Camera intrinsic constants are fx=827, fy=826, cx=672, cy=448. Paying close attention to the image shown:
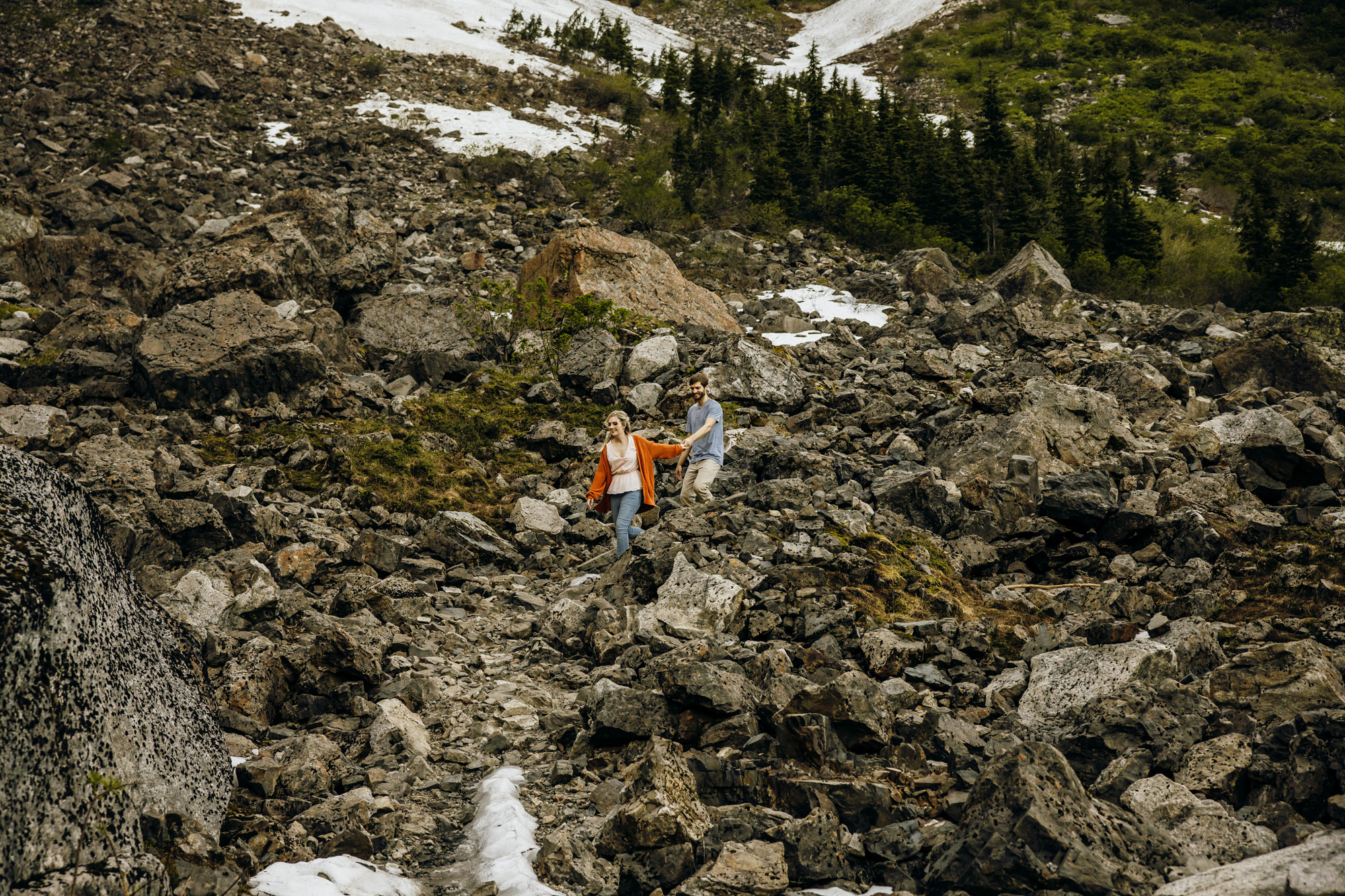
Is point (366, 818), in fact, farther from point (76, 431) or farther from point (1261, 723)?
point (76, 431)

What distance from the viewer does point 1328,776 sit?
4.03 m

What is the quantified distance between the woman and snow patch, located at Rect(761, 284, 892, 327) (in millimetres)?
11032

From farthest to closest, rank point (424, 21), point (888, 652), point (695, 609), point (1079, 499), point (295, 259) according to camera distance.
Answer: point (424, 21) < point (295, 259) < point (1079, 499) < point (695, 609) < point (888, 652)

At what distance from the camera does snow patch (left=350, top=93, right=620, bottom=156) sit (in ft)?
92.9

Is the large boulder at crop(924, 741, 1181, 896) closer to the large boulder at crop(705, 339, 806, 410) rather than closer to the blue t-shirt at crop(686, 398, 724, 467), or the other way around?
the blue t-shirt at crop(686, 398, 724, 467)

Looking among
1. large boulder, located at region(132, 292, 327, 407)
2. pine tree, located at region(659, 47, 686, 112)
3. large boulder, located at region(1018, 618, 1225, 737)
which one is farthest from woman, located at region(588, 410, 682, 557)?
pine tree, located at region(659, 47, 686, 112)

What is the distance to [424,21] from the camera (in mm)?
38062

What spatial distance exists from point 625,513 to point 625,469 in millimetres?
458

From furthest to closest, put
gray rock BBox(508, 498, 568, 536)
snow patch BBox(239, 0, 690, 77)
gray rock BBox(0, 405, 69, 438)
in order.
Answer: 1. snow patch BBox(239, 0, 690, 77)
2. gray rock BBox(0, 405, 69, 438)
3. gray rock BBox(508, 498, 568, 536)

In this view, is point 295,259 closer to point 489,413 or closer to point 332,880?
point 489,413

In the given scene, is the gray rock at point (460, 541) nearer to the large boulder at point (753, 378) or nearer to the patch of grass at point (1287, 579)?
the large boulder at point (753, 378)

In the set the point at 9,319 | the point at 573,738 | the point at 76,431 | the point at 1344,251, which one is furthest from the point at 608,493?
the point at 1344,251

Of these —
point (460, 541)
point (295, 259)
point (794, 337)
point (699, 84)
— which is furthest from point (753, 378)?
point (699, 84)

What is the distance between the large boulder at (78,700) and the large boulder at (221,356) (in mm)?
8250
